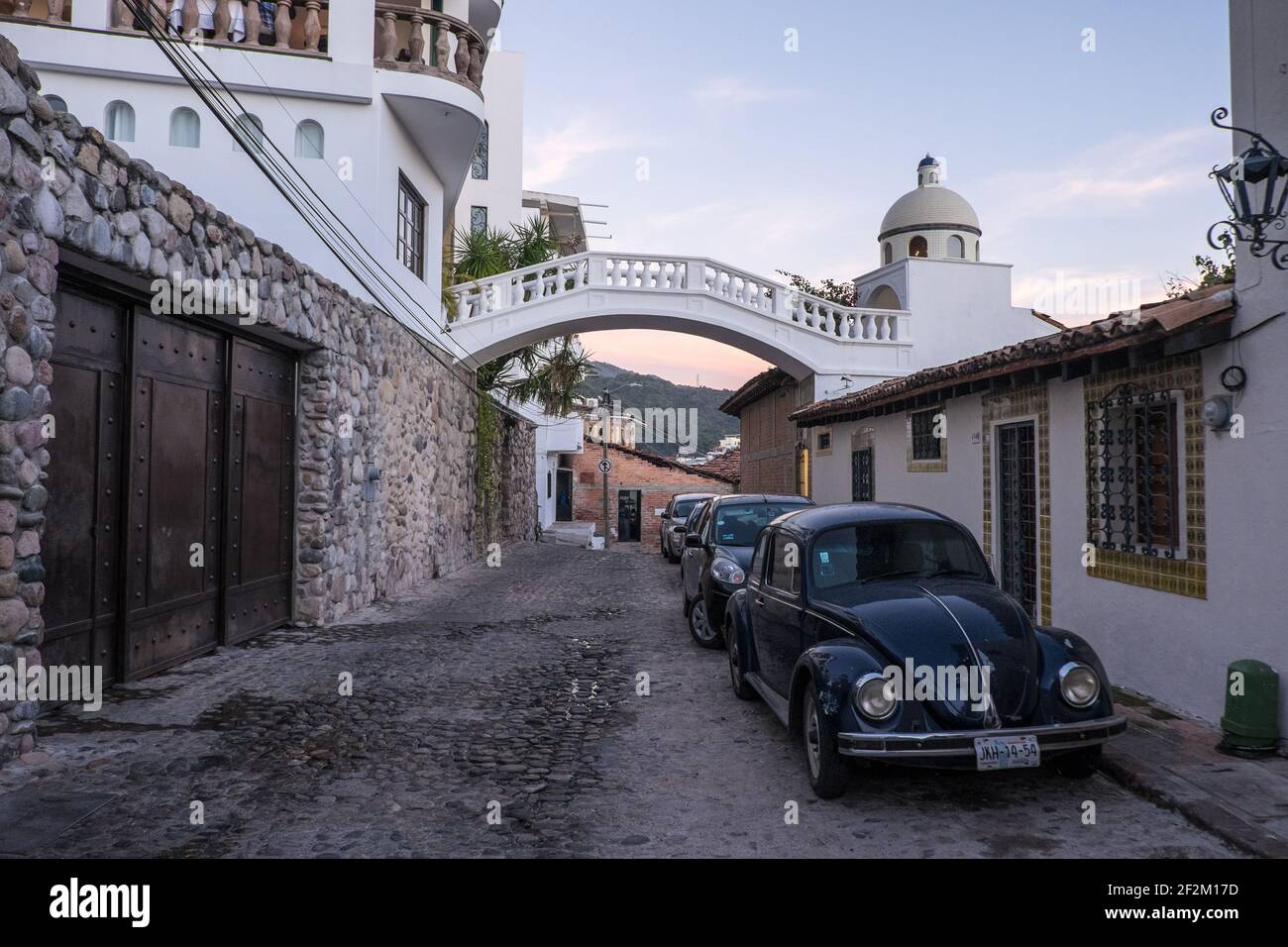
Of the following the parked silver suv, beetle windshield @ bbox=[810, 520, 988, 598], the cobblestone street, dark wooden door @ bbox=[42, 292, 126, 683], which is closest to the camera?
the cobblestone street

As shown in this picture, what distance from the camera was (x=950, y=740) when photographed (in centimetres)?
424

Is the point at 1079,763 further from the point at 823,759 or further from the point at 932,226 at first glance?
the point at 932,226

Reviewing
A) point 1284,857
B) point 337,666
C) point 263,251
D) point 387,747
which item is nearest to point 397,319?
point 263,251

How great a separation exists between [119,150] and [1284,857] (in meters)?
7.60

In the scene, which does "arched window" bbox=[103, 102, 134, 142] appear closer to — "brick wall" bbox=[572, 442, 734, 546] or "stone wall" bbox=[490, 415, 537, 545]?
"stone wall" bbox=[490, 415, 537, 545]

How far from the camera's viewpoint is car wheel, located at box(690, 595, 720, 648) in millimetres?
9055

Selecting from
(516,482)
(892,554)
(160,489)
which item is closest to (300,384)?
(160,489)

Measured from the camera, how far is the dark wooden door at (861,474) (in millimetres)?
13906

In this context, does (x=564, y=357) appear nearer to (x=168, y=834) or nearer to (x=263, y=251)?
(x=263, y=251)

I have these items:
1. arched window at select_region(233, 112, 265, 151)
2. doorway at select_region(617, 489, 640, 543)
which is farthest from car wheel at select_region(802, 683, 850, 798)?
doorway at select_region(617, 489, 640, 543)

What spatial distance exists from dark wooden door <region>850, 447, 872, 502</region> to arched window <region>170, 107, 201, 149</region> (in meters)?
10.7

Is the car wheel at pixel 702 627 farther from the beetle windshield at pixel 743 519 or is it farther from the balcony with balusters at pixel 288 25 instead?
the balcony with balusters at pixel 288 25

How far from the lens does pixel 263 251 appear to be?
333 inches
